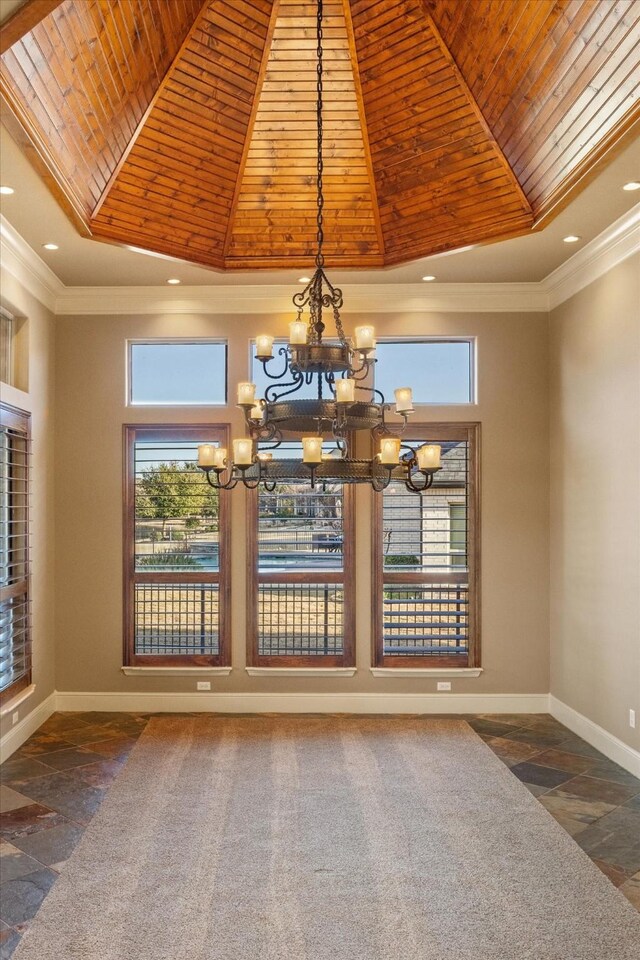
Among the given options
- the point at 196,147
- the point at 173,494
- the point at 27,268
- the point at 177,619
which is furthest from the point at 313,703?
the point at 196,147

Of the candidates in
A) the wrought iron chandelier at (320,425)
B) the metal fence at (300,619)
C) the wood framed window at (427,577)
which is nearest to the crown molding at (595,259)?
the wood framed window at (427,577)

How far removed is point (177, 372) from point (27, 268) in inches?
52.3

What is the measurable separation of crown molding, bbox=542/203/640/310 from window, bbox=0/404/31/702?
3890 millimetres

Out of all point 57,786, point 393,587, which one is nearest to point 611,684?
point 393,587

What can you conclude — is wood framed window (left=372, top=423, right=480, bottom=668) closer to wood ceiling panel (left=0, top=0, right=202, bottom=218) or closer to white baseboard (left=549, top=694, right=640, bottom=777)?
white baseboard (left=549, top=694, right=640, bottom=777)

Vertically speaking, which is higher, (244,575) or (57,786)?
(244,575)

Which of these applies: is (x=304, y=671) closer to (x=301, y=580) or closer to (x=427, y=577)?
(x=301, y=580)

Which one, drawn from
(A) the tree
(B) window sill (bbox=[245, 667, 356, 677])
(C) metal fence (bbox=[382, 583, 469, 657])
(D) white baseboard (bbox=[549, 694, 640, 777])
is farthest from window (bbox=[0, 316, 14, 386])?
(D) white baseboard (bbox=[549, 694, 640, 777])

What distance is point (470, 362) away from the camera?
579 centimetres

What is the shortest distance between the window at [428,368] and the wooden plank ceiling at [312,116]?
90cm

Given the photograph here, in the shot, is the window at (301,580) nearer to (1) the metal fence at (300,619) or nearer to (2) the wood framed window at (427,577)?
(1) the metal fence at (300,619)

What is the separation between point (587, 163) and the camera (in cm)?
358

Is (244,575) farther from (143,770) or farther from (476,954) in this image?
(476,954)

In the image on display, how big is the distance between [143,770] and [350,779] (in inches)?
48.5
